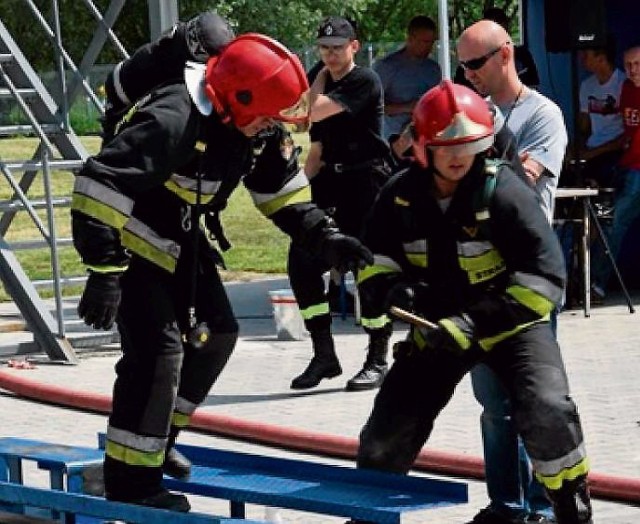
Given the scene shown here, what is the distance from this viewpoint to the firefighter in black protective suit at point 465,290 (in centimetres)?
581

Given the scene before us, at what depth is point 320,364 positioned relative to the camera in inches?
392

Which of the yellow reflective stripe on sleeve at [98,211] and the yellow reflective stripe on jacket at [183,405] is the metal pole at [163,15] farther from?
the yellow reflective stripe on sleeve at [98,211]

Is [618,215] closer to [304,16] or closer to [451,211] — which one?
[451,211]

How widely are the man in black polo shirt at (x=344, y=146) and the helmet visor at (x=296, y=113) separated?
3.92m

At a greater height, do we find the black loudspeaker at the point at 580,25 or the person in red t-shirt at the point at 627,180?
the black loudspeaker at the point at 580,25

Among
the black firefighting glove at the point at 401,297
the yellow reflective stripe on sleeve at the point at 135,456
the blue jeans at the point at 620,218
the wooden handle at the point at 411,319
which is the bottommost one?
the blue jeans at the point at 620,218

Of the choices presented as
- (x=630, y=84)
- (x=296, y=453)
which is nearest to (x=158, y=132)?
(x=296, y=453)

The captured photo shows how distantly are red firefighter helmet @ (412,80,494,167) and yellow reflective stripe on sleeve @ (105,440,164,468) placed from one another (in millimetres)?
1404

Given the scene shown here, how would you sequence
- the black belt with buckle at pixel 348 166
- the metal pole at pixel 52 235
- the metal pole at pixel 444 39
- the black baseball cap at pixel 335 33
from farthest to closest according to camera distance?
the metal pole at pixel 444 39, the metal pole at pixel 52 235, the black belt with buckle at pixel 348 166, the black baseball cap at pixel 335 33

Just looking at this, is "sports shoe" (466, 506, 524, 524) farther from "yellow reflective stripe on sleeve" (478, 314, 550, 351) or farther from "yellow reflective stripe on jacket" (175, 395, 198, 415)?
"yellow reflective stripe on jacket" (175, 395, 198, 415)

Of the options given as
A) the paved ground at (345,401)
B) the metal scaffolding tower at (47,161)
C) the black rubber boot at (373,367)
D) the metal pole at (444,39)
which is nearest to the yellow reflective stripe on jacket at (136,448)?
the paved ground at (345,401)

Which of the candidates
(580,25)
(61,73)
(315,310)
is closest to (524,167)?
(315,310)

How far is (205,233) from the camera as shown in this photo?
6.46 meters

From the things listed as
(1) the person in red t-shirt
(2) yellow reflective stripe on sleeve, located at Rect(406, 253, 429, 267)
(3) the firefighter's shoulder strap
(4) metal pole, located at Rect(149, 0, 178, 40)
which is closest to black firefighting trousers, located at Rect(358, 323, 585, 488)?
(2) yellow reflective stripe on sleeve, located at Rect(406, 253, 429, 267)
